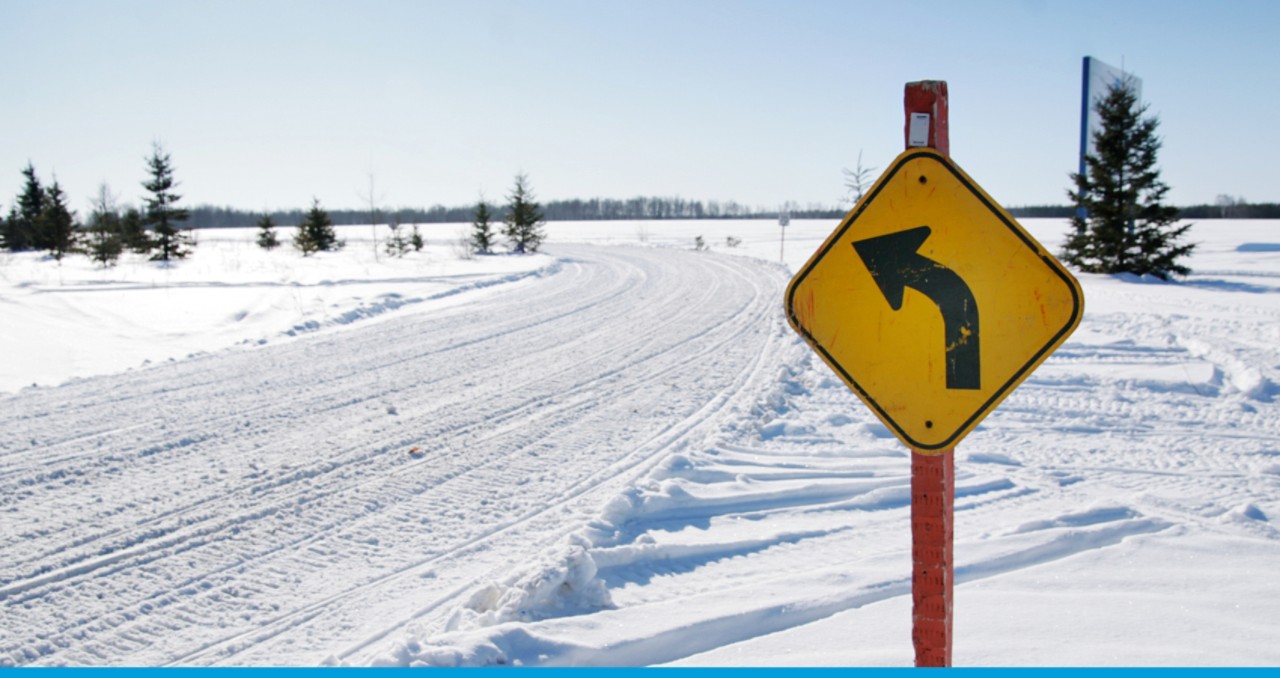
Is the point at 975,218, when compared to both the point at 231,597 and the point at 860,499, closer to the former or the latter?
the point at 860,499

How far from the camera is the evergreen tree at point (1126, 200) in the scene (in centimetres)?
2125

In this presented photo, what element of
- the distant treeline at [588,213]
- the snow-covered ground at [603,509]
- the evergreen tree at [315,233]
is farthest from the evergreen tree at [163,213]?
the distant treeline at [588,213]

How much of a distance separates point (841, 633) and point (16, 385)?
900cm

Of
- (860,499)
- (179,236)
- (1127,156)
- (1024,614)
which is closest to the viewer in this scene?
(1024,614)

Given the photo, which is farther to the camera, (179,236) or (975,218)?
(179,236)

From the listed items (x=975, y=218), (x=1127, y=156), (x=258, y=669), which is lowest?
(x=258, y=669)

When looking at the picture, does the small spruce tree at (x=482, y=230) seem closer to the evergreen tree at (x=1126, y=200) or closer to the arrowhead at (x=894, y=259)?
the evergreen tree at (x=1126, y=200)

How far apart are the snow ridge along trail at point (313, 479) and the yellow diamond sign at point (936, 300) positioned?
226 cm

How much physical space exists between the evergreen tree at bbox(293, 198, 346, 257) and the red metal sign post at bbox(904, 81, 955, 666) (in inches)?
1552

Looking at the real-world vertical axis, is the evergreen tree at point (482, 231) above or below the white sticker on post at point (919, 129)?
above

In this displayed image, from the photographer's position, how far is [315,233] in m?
38.6

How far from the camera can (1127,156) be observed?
70.9 feet

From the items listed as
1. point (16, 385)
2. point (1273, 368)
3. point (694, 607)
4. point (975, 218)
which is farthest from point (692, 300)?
point (975, 218)

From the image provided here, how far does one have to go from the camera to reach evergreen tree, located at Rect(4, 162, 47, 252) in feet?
139
